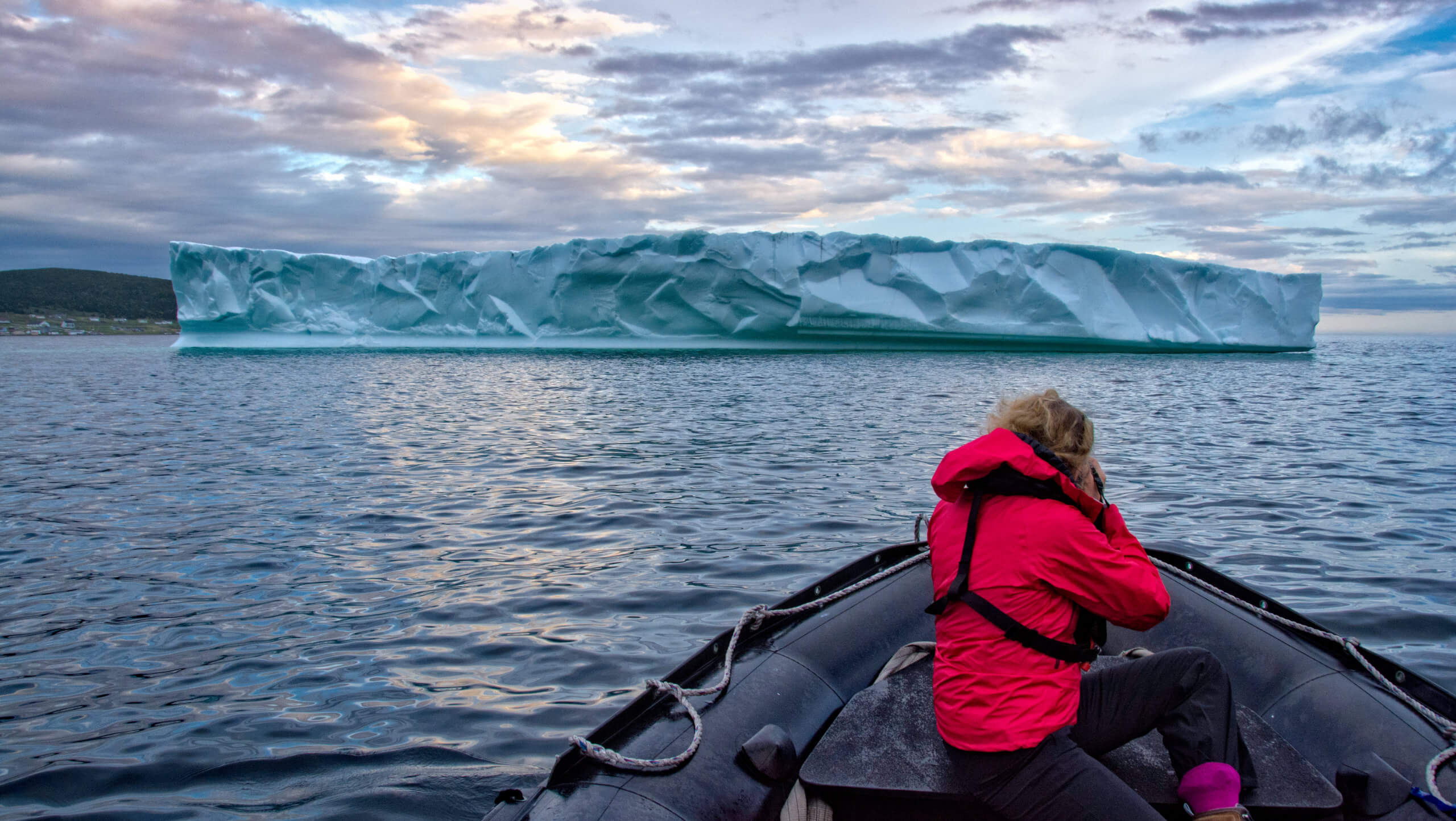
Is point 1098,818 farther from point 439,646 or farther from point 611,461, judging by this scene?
point 611,461

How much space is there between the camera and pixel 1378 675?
2.23 meters

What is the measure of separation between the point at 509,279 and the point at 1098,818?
25.2 m

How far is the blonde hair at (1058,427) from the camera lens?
1794mm

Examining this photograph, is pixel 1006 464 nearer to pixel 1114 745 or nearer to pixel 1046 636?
pixel 1046 636

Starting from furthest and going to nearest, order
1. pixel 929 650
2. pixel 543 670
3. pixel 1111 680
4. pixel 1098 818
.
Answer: pixel 543 670, pixel 929 650, pixel 1111 680, pixel 1098 818

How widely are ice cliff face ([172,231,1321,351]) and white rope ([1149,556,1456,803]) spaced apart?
20.3 m

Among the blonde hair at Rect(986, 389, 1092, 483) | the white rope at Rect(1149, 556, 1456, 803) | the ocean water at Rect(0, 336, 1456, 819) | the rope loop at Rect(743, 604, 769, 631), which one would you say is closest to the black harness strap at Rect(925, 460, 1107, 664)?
the blonde hair at Rect(986, 389, 1092, 483)

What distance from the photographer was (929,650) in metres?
2.51

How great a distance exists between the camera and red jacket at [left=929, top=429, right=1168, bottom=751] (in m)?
1.68

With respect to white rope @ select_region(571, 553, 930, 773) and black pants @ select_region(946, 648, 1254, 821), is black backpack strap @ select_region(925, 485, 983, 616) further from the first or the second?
white rope @ select_region(571, 553, 930, 773)

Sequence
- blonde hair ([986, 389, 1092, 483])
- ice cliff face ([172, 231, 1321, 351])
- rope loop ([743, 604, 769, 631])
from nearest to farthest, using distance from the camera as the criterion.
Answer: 1. blonde hair ([986, 389, 1092, 483])
2. rope loop ([743, 604, 769, 631])
3. ice cliff face ([172, 231, 1321, 351])

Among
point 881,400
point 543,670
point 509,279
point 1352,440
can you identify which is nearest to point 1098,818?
point 543,670

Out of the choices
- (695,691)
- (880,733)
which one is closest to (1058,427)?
(880,733)

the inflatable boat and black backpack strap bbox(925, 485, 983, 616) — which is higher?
black backpack strap bbox(925, 485, 983, 616)
